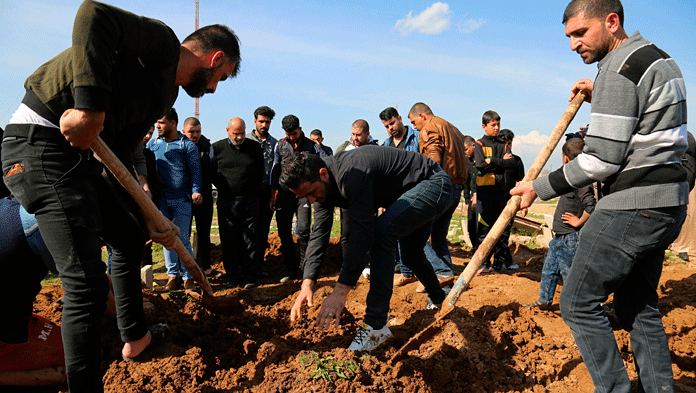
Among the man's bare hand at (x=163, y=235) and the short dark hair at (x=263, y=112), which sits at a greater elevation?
the short dark hair at (x=263, y=112)

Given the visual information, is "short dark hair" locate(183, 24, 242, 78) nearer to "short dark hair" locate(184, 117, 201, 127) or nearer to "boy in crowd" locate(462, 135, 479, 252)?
"short dark hair" locate(184, 117, 201, 127)

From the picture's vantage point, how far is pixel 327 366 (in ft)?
8.52

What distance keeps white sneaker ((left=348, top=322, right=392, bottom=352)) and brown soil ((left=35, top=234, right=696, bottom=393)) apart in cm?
8

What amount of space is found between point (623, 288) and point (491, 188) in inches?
152

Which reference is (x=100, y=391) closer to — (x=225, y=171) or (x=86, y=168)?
(x=86, y=168)

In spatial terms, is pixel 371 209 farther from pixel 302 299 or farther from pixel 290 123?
pixel 290 123

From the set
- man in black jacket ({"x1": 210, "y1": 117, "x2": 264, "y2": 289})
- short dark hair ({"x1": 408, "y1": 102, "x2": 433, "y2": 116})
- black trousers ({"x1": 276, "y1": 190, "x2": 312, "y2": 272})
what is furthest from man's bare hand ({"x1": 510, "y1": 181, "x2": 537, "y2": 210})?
man in black jacket ({"x1": 210, "y1": 117, "x2": 264, "y2": 289})

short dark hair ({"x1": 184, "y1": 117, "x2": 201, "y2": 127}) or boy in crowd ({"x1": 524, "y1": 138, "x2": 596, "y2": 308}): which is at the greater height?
short dark hair ({"x1": 184, "y1": 117, "x2": 201, "y2": 127})

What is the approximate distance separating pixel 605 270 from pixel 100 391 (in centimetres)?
266

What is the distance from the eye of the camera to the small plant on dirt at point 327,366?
98.5 inches

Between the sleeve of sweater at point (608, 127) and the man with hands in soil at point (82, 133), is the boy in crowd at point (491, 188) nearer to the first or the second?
the sleeve of sweater at point (608, 127)

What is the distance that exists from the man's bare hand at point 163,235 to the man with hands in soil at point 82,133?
15.5 inches

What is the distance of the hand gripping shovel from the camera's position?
7.20 ft

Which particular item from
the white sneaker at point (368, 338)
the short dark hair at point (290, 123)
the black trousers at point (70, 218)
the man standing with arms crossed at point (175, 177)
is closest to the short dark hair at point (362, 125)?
the short dark hair at point (290, 123)
